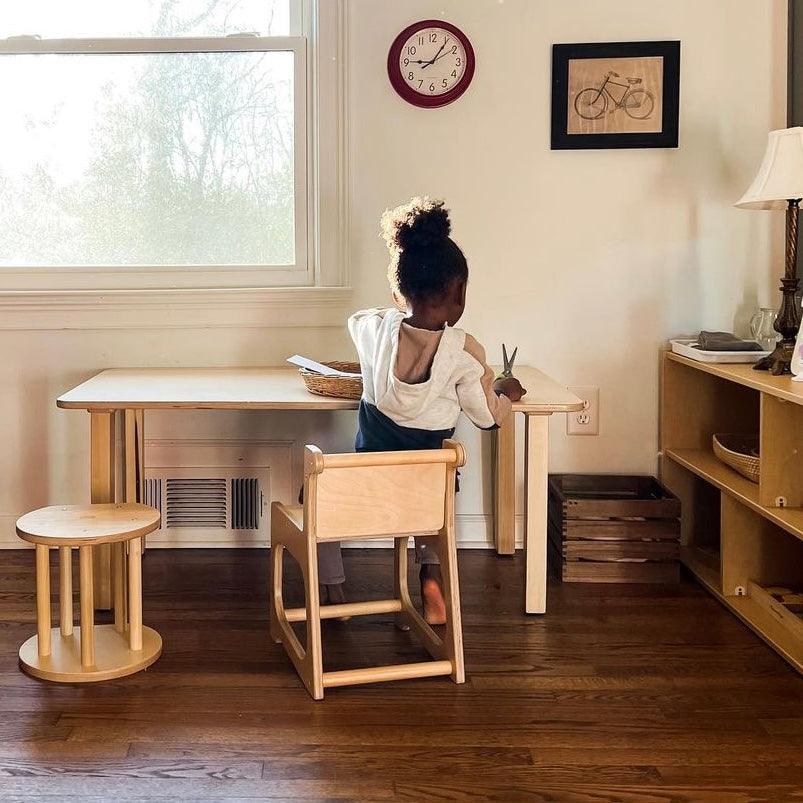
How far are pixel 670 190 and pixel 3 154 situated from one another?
2072 millimetres

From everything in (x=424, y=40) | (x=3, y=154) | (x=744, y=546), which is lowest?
(x=744, y=546)

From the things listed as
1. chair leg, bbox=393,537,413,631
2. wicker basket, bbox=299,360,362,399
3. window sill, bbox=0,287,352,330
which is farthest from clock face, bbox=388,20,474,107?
chair leg, bbox=393,537,413,631

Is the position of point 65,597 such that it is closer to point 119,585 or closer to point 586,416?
point 119,585

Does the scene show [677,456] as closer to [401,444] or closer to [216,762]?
[401,444]

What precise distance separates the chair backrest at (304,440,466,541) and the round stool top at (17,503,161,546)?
422mm

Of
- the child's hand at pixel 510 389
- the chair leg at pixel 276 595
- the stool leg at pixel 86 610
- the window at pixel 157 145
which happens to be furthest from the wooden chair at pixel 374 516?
the window at pixel 157 145

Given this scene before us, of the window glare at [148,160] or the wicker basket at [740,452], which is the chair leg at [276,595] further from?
the wicker basket at [740,452]

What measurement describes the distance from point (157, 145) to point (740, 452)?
6.43 feet

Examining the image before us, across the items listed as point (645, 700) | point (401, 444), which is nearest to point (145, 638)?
point (401, 444)

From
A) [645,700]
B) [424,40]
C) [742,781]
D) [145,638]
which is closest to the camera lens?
[742,781]

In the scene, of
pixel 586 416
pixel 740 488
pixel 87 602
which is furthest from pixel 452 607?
pixel 586 416

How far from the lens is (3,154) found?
3.06m

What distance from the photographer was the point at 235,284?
10.1 ft

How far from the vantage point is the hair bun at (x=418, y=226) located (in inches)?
89.5
